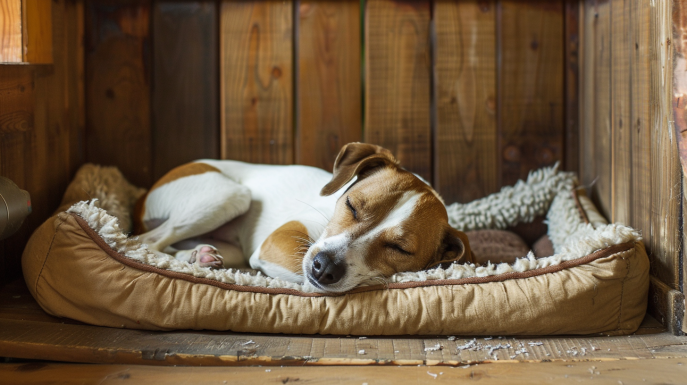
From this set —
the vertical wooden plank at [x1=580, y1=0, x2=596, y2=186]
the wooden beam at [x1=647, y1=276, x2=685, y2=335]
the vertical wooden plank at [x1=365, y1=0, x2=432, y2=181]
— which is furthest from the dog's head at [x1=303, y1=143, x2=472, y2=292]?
the vertical wooden plank at [x1=580, y1=0, x2=596, y2=186]

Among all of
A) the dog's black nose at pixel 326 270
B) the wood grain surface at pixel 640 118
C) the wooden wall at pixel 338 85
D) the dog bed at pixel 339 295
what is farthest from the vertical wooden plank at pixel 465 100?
the dog's black nose at pixel 326 270

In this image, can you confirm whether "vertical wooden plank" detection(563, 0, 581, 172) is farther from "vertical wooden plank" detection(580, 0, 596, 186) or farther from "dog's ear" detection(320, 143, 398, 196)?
"dog's ear" detection(320, 143, 398, 196)

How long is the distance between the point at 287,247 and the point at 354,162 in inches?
18.0

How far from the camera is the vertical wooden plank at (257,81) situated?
134 inches

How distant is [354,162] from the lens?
252 centimetres

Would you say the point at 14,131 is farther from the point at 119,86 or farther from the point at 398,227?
the point at 398,227

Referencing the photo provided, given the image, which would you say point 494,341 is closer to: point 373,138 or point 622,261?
point 622,261

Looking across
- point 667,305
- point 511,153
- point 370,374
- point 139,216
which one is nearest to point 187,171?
point 139,216

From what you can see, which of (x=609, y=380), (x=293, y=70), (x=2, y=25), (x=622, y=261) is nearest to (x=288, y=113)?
(x=293, y=70)

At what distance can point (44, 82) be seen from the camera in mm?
2883

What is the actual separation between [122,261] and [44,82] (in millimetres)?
1219

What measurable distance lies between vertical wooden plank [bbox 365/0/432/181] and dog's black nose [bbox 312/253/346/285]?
149 cm

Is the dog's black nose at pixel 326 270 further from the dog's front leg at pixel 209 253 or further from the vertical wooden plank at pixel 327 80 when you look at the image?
the vertical wooden plank at pixel 327 80

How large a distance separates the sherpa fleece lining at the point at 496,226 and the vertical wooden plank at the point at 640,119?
162mm
